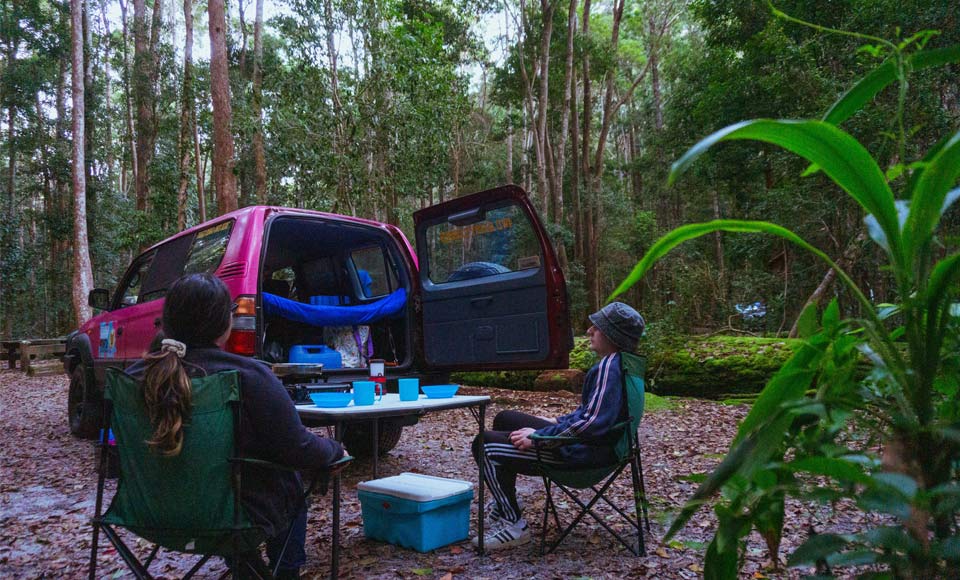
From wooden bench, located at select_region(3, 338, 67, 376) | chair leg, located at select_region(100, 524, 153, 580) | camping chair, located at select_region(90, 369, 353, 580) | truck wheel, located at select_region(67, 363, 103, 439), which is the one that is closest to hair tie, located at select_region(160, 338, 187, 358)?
camping chair, located at select_region(90, 369, 353, 580)

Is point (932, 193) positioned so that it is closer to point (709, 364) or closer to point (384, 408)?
point (384, 408)

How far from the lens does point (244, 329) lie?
136 inches

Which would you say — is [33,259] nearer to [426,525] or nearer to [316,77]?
[316,77]

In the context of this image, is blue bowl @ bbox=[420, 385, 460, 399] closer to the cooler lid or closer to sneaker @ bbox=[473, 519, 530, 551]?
the cooler lid

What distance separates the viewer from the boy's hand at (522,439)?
2.71 metres

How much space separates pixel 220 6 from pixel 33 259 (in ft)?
45.1

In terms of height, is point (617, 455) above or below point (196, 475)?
below

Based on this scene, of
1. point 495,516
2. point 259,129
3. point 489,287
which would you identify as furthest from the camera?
point 259,129

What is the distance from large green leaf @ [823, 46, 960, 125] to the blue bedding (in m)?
3.93

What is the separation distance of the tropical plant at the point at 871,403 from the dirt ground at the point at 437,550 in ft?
0.33

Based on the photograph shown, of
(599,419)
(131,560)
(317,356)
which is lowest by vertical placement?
(131,560)

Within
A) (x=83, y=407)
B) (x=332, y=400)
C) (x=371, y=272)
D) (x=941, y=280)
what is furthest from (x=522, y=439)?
(x=83, y=407)

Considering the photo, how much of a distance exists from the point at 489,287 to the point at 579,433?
1596mm

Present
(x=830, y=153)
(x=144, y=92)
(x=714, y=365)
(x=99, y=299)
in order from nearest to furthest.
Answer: (x=830, y=153) → (x=99, y=299) → (x=714, y=365) → (x=144, y=92)
